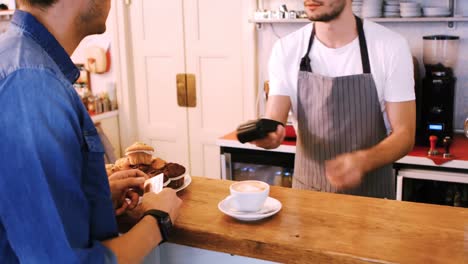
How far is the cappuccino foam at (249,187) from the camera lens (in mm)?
1514

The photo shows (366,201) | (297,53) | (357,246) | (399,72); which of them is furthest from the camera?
(297,53)

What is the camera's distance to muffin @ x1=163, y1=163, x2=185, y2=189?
5.81 ft

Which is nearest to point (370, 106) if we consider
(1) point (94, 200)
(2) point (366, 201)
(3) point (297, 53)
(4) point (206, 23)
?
(3) point (297, 53)

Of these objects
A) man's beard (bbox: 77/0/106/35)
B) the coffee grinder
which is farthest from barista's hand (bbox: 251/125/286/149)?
the coffee grinder

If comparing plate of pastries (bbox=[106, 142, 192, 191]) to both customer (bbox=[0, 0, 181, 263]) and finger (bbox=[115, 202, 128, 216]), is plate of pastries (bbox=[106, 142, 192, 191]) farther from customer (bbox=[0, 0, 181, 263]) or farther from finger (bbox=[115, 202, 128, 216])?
customer (bbox=[0, 0, 181, 263])

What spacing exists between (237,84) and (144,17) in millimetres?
1048

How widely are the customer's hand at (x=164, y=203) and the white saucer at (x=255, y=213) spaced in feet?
0.48

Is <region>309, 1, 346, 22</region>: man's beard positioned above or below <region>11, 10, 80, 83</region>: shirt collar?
above

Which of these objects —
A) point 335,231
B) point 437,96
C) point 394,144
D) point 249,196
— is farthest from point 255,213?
point 437,96

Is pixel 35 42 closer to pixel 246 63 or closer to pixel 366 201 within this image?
pixel 366 201

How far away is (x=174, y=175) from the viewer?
1.78 meters

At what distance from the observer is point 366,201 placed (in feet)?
5.41

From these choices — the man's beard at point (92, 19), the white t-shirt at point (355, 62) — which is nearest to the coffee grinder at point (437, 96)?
the white t-shirt at point (355, 62)

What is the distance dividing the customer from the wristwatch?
17cm
